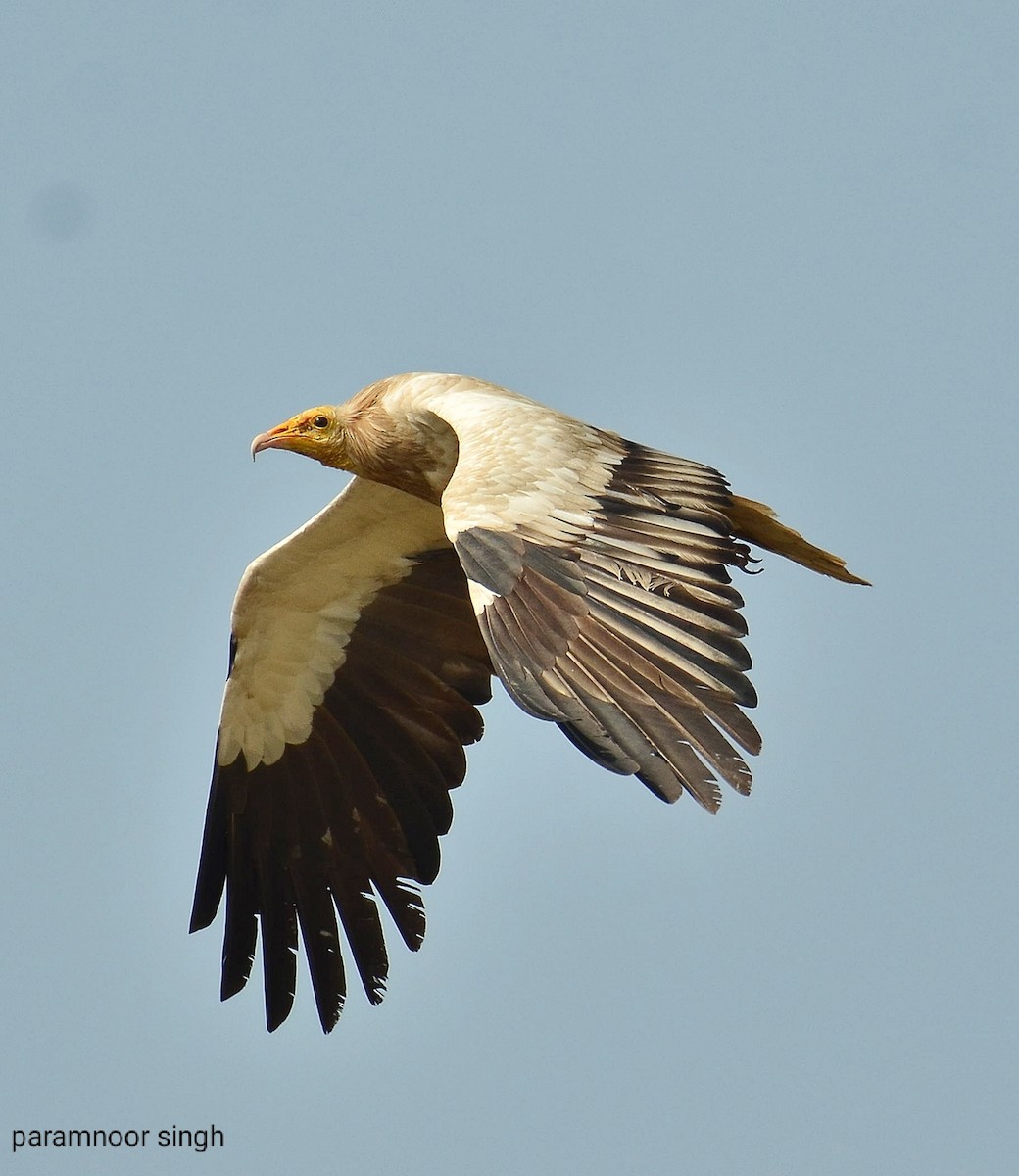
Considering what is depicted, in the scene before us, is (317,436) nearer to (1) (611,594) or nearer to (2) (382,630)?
(2) (382,630)

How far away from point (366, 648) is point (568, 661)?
3578 mm

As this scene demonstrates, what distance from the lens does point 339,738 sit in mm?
9969

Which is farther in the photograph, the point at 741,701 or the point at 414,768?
the point at 414,768

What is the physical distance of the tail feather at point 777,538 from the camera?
856 centimetres

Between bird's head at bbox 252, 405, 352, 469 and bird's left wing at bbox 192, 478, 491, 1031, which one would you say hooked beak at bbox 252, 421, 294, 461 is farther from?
bird's left wing at bbox 192, 478, 491, 1031

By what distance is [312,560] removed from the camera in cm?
985

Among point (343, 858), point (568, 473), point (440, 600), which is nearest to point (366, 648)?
point (440, 600)

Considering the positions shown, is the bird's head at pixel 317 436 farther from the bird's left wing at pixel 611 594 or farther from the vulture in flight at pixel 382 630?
the bird's left wing at pixel 611 594

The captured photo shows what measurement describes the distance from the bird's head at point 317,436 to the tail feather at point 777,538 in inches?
76.8

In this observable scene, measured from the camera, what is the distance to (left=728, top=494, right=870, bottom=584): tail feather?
8562mm

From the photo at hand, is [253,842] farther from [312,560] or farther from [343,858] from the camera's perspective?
[312,560]

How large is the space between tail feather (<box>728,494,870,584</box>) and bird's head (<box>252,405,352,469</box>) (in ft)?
6.40

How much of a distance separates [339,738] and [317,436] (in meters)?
1.53

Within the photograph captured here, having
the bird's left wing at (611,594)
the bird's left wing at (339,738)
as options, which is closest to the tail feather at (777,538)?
the bird's left wing at (611,594)
